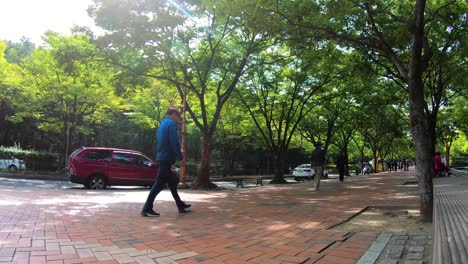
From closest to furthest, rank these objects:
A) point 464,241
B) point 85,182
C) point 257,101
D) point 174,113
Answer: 1. point 464,241
2. point 174,113
3. point 85,182
4. point 257,101

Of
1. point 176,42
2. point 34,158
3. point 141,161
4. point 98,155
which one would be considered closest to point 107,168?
point 98,155

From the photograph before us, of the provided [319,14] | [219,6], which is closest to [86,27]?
[219,6]

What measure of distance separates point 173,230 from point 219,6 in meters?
5.68

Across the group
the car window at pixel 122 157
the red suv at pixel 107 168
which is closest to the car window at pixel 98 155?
the red suv at pixel 107 168

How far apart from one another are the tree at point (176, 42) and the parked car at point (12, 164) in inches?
510

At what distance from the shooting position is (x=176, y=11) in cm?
1420

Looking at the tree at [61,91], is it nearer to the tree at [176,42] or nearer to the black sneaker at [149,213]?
the tree at [176,42]

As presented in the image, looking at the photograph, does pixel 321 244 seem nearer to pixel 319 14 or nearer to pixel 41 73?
pixel 319 14

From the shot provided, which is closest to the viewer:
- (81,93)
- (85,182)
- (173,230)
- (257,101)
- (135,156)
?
(173,230)

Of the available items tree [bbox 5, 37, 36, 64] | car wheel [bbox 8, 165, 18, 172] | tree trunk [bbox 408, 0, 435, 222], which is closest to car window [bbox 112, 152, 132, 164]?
tree trunk [bbox 408, 0, 435, 222]

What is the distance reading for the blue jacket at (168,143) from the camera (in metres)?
6.76

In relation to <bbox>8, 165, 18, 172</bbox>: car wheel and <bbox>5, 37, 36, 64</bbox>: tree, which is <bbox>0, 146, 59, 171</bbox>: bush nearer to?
<bbox>8, 165, 18, 172</bbox>: car wheel

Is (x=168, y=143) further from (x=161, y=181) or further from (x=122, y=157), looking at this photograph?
(x=122, y=157)

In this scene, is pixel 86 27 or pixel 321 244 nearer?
pixel 321 244
